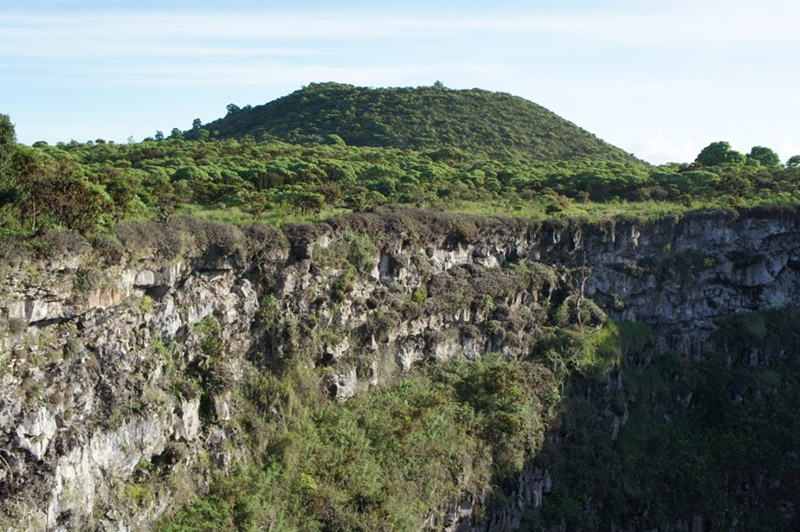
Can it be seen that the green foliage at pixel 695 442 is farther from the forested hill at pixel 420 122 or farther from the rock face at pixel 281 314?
the forested hill at pixel 420 122

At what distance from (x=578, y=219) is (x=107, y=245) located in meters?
23.5

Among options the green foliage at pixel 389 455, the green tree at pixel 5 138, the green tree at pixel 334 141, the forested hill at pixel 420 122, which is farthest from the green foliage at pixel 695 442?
the forested hill at pixel 420 122

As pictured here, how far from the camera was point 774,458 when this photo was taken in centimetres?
3203

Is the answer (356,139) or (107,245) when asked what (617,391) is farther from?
(356,139)

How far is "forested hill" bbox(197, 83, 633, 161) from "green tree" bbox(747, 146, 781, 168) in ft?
46.4

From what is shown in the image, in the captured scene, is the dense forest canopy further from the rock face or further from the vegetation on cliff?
the rock face

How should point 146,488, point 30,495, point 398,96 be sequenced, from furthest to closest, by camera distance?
1. point 398,96
2. point 146,488
3. point 30,495

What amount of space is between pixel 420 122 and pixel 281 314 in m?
50.5

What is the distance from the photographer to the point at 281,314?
22.4m

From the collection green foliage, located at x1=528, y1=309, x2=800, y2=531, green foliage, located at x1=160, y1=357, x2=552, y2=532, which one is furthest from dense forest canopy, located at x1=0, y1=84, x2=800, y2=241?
green foliage, located at x1=528, y1=309, x2=800, y2=531

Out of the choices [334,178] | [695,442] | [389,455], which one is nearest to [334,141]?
[334,178]

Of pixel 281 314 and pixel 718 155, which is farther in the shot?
pixel 718 155

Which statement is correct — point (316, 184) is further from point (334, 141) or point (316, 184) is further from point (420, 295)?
point (334, 141)

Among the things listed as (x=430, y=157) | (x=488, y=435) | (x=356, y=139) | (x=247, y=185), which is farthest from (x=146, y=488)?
(x=356, y=139)
